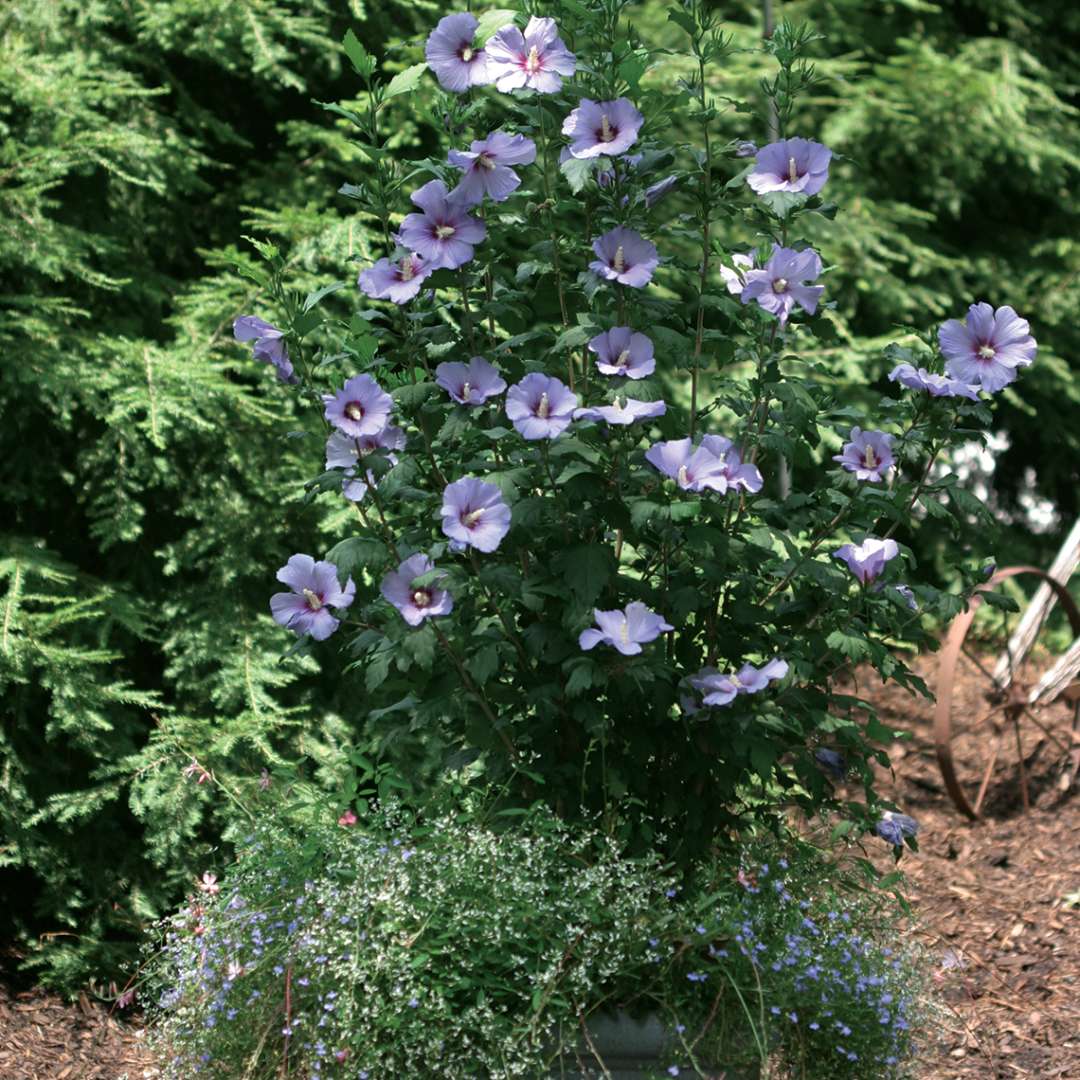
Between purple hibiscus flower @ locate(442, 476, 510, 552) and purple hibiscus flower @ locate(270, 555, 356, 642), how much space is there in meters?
0.24

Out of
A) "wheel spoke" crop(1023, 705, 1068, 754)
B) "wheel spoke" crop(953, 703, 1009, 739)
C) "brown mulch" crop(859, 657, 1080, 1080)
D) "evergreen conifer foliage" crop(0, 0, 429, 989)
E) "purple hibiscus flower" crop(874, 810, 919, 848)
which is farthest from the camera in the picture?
"wheel spoke" crop(953, 703, 1009, 739)

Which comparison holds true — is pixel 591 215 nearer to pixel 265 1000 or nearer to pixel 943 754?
pixel 265 1000

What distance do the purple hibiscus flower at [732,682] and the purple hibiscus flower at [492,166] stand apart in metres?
0.78

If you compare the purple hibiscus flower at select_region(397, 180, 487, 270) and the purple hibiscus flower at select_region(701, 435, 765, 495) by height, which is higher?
the purple hibiscus flower at select_region(397, 180, 487, 270)

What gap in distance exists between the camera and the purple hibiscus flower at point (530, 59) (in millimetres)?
2035

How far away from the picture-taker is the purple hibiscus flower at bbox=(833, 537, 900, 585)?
2.17 metres

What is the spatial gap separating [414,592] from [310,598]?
20 centimetres

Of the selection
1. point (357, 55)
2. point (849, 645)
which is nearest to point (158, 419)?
point (357, 55)

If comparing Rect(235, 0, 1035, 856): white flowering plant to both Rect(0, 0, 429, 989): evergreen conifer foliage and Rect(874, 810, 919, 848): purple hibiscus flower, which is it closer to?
Rect(874, 810, 919, 848): purple hibiscus flower

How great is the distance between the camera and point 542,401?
199cm

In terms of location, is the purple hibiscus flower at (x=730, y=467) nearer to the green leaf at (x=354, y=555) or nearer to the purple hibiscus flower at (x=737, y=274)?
the purple hibiscus flower at (x=737, y=274)

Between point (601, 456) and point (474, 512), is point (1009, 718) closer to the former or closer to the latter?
point (601, 456)

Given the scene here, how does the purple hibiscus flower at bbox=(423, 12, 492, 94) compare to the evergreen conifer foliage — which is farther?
the evergreen conifer foliage

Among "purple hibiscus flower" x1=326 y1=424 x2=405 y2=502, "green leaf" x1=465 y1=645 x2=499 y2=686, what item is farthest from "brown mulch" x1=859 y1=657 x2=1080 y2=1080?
"purple hibiscus flower" x1=326 y1=424 x2=405 y2=502
